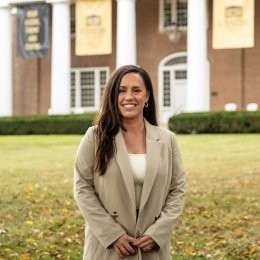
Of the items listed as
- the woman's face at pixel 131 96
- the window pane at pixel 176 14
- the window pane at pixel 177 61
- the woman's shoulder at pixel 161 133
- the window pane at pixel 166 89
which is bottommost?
the window pane at pixel 166 89

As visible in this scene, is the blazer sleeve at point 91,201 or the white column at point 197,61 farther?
the white column at point 197,61

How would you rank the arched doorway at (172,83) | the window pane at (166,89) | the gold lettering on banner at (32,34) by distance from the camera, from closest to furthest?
the gold lettering on banner at (32,34)
the arched doorway at (172,83)
the window pane at (166,89)

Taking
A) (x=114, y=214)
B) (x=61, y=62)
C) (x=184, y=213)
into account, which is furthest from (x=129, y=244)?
(x=61, y=62)

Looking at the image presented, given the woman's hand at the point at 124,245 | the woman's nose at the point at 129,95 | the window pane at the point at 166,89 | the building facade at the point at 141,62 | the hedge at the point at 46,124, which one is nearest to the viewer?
the woman's hand at the point at 124,245

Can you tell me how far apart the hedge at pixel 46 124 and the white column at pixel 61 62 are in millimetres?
2687

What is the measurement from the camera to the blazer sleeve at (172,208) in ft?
12.8

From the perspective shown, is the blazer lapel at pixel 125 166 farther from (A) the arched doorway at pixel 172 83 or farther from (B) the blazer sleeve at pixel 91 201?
(A) the arched doorway at pixel 172 83

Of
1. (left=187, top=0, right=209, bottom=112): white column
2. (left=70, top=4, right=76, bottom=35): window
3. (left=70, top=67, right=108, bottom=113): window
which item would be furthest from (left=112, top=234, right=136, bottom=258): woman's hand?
(left=70, top=4, right=76, bottom=35): window

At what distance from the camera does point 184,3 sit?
34719mm

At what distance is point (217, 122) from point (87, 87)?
43.1 ft

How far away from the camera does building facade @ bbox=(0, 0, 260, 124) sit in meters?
30.8

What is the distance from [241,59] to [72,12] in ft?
30.1

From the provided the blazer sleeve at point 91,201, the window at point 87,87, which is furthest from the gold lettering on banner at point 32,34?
the blazer sleeve at point 91,201

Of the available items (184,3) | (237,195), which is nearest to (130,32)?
(184,3)
